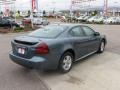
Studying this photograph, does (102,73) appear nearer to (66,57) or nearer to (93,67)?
(93,67)

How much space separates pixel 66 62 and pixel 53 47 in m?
0.87

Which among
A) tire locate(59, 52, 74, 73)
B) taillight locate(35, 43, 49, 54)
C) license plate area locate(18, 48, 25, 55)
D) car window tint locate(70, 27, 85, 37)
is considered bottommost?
tire locate(59, 52, 74, 73)

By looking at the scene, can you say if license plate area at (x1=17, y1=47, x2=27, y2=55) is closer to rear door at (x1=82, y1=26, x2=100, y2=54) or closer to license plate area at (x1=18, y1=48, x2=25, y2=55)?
license plate area at (x1=18, y1=48, x2=25, y2=55)

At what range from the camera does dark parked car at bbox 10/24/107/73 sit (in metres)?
5.41

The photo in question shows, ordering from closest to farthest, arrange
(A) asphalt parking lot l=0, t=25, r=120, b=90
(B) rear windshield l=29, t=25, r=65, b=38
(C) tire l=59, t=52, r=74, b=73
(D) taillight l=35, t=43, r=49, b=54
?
(A) asphalt parking lot l=0, t=25, r=120, b=90, (D) taillight l=35, t=43, r=49, b=54, (C) tire l=59, t=52, r=74, b=73, (B) rear windshield l=29, t=25, r=65, b=38

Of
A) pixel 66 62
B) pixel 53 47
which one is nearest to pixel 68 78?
pixel 66 62

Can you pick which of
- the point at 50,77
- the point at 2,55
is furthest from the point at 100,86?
the point at 2,55

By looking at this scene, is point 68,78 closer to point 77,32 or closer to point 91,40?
point 77,32

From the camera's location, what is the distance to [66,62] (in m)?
6.16

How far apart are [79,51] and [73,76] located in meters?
1.13

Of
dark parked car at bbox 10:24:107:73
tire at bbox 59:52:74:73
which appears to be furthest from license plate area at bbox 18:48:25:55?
tire at bbox 59:52:74:73

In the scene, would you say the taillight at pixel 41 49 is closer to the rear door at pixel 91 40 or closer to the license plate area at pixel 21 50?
the license plate area at pixel 21 50

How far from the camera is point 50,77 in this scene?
5.79m

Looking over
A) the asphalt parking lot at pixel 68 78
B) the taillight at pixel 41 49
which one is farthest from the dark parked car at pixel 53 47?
the asphalt parking lot at pixel 68 78
